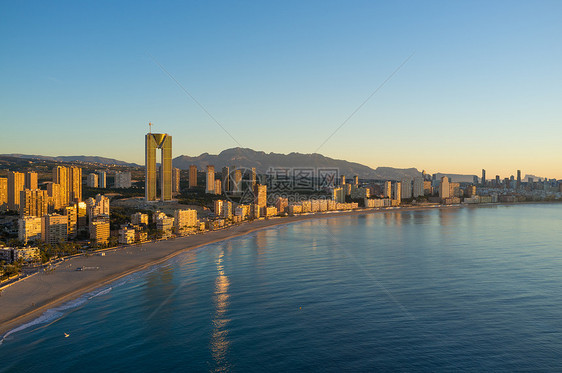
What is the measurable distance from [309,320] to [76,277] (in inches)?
653

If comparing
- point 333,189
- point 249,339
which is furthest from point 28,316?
point 333,189

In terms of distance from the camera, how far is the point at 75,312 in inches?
721

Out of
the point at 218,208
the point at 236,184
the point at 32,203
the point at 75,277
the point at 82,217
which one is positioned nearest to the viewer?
the point at 75,277

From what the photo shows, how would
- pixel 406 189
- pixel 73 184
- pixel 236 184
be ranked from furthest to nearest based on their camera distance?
pixel 406 189
pixel 236 184
pixel 73 184

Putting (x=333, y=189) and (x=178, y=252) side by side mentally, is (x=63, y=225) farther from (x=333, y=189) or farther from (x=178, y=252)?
(x=333, y=189)

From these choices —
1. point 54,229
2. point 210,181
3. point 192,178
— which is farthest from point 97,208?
point 192,178

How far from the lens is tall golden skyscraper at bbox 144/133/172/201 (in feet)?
233

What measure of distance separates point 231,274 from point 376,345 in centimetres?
1362

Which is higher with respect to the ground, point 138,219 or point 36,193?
point 36,193

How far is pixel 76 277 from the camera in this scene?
80.3 feet

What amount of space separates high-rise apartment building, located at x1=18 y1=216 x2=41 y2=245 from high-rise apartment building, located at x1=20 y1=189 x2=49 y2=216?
29.9ft

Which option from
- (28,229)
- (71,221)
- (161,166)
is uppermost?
(161,166)

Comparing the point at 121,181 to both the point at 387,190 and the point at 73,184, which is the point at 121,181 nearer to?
the point at 73,184

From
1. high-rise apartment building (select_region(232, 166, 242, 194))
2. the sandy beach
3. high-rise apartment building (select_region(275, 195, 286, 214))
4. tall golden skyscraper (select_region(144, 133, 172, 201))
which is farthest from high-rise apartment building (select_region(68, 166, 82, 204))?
high-rise apartment building (select_region(275, 195, 286, 214))
